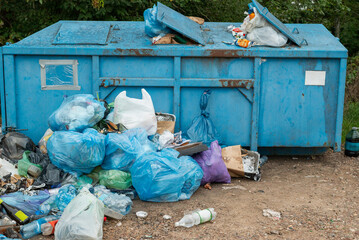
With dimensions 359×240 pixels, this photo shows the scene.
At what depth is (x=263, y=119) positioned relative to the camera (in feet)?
16.2

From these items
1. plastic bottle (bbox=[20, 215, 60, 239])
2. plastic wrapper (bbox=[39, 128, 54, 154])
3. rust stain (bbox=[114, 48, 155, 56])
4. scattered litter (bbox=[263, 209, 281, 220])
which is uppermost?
rust stain (bbox=[114, 48, 155, 56])

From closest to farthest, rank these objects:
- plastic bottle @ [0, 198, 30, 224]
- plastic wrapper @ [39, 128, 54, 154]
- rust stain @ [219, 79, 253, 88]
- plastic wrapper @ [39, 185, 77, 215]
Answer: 1. plastic bottle @ [0, 198, 30, 224]
2. plastic wrapper @ [39, 185, 77, 215]
3. plastic wrapper @ [39, 128, 54, 154]
4. rust stain @ [219, 79, 253, 88]

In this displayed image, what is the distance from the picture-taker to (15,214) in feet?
11.7

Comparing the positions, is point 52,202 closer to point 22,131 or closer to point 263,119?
point 22,131

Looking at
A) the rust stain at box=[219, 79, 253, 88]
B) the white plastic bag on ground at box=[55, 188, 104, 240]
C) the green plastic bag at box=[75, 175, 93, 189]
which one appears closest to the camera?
the white plastic bag on ground at box=[55, 188, 104, 240]

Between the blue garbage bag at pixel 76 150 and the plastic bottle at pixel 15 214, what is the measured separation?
1.88ft

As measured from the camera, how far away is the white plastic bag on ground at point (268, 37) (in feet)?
16.0

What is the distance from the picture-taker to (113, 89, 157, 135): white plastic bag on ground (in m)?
4.45

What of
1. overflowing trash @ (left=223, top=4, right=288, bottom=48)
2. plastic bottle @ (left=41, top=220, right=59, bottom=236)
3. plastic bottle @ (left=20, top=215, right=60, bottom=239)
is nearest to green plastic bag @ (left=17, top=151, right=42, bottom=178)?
plastic bottle @ (left=20, top=215, right=60, bottom=239)

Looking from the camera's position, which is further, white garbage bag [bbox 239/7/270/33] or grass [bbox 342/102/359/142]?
grass [bbox 342/102/359/142]

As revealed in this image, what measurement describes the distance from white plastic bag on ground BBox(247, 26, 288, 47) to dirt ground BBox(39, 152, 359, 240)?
4.28 feet

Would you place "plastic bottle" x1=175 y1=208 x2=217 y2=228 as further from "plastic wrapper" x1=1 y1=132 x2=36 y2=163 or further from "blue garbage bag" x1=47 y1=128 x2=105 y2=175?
"plastic wrapper" x1=1 y1=132 x2=36 y2=163

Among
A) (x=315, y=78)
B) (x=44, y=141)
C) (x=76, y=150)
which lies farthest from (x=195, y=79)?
(x=44, y=141)

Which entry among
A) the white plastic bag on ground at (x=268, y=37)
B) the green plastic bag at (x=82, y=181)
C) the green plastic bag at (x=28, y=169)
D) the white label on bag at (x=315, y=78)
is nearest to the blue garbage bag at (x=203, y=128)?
the white plastic bag on ground at (x=268, y=37)
